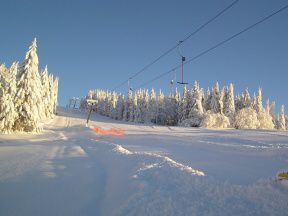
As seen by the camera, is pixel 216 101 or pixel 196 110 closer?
pixel 196 110

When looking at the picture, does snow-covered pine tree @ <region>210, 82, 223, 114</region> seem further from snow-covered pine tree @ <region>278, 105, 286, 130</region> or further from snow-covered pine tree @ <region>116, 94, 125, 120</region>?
snow-covered pine tree @ <region>116, 94, 125, 120</region>

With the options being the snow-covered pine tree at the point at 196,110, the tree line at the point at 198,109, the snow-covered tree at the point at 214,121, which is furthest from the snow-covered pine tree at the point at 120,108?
the snow-covered tree at the point at 214,121

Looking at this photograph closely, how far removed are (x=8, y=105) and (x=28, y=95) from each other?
3.16m

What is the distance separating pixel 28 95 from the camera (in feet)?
141

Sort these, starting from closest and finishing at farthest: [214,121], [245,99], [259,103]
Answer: [214,121] < [259,103] < [245,99]

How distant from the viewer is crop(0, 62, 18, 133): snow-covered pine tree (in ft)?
133

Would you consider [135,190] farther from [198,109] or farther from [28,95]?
[198,109]

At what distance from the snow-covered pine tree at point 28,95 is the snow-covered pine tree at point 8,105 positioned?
2.79 ft

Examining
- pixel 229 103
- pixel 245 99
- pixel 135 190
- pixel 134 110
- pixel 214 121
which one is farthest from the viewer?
pixel 134 110

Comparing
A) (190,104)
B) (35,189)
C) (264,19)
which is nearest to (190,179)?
(35,189)

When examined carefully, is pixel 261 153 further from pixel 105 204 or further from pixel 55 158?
pixel 105 204

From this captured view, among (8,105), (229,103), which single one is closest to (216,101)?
(229,103)

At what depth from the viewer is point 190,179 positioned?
10820 mm

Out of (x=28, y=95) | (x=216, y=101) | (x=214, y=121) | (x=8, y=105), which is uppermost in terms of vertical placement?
(x=216, y=101)
